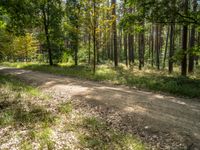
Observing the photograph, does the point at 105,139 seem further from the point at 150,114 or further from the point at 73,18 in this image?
the point at 73,18

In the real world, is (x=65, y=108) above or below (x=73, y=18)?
below

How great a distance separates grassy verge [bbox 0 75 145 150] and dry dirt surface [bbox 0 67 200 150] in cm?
57

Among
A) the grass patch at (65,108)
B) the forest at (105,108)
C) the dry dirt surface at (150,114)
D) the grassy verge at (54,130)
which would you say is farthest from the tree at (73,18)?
the grassy verge at (54,130)

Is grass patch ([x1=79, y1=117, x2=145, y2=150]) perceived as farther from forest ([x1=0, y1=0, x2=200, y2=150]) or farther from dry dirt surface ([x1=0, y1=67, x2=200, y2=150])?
dry dirt surface ([x1=0, y1=67, x2=200, y2=150])

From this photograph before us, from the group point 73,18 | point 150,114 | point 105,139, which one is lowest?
point 105,139

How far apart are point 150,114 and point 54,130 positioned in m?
3.19

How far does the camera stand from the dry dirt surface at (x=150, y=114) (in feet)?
17.0

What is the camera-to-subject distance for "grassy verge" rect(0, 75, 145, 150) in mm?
4832

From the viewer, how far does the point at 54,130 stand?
5.56 meters

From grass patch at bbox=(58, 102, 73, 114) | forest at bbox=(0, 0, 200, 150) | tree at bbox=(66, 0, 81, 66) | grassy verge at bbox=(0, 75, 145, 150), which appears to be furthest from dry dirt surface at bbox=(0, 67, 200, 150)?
tree at bbox=(66, 0, 81, 66)

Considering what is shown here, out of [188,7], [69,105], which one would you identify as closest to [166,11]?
[188,7]

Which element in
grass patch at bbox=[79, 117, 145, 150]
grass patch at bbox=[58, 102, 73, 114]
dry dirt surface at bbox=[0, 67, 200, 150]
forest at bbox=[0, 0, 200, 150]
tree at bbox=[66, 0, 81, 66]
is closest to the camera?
grass patch at bbox=[79, 117, 145, 150]

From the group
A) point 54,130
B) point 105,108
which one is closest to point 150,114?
point 105,108

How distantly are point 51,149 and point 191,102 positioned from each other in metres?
6.28
